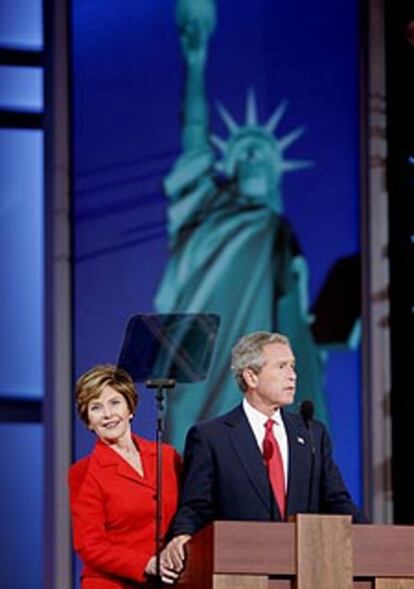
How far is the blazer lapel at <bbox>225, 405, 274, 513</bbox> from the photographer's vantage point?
4.18 m

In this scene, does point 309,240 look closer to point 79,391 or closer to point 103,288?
point 103,288

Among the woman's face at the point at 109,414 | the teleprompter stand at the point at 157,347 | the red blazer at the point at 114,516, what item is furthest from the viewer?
the teleprompter stand at the point at 157,347

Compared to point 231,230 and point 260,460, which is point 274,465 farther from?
point 231,230

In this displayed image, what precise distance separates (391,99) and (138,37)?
3.17ft

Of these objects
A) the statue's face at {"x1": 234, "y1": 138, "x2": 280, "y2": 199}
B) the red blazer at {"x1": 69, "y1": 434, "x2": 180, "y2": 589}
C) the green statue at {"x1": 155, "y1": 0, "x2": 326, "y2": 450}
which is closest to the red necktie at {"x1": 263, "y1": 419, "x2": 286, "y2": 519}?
the red blazer at {"x1": 69, "y1": 434, "x2": 180, "y2": 589}

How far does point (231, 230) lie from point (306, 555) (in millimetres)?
2604

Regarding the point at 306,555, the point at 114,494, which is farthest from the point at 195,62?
the point at 306,555

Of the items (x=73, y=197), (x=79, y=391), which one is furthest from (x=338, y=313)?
(x=79, y=391)

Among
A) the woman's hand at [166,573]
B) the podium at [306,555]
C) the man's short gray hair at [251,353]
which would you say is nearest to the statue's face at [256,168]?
the man's short gray hair at [251,353]

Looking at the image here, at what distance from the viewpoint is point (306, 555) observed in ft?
12.2

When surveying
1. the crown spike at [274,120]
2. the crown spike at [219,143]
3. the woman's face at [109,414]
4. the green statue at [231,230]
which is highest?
the crown spike at [274,120]

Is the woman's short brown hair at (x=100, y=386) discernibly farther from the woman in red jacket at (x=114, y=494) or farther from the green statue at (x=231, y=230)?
the green statue at (x=231, y=230)

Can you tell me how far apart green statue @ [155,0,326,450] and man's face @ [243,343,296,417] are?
1742 mm

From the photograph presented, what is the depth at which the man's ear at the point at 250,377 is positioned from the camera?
4324mm
